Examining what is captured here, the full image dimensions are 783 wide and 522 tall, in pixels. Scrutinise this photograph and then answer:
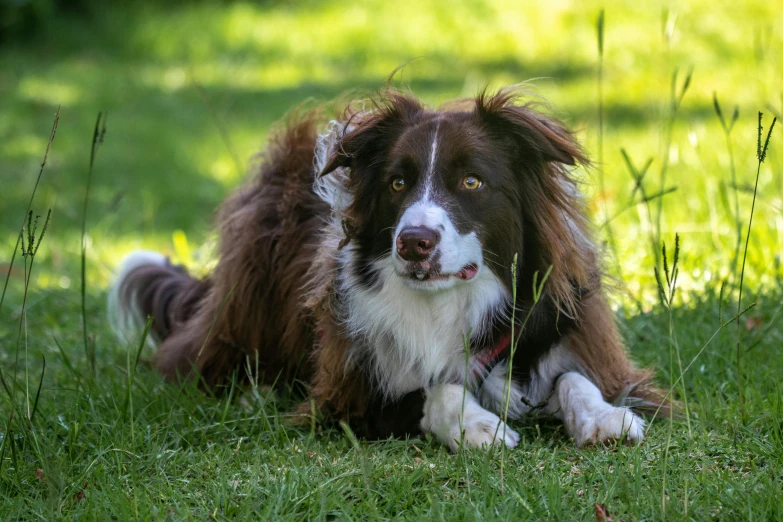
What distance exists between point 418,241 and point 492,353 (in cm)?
63

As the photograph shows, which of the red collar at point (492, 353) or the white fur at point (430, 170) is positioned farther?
the red collar at point (492, 353)

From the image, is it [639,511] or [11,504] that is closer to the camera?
[639,511]

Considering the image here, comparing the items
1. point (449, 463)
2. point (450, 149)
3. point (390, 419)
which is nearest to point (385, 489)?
point (449, 463)

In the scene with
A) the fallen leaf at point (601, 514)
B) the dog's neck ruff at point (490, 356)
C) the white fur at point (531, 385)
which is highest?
the dog's neck ruff at point (490, 356)

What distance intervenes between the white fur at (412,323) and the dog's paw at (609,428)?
0.46 metres

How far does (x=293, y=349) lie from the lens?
4145 mm

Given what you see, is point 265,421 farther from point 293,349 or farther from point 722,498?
point 722,498

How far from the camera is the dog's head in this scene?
314cm

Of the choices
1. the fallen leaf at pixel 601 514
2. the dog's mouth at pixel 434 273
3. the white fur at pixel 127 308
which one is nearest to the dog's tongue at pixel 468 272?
the dog's mouth at pixel 434 273

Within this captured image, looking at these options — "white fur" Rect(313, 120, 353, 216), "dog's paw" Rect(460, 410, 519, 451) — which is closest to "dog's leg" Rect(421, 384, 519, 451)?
"dog's paw" Rect(460, 410, 519, 451)

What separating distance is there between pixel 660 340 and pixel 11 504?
270cm

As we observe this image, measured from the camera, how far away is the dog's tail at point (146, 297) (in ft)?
16.0

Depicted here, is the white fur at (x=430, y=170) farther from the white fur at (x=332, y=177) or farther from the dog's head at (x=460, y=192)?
the white fur at (x=332, y=177)

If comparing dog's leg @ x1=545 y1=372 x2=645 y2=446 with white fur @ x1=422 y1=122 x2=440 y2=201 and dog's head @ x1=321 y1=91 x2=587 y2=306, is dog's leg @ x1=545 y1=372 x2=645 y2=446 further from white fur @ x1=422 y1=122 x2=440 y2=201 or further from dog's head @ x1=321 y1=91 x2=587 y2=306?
white fur @ x1=422 y1=122 x2=440 y2=201
